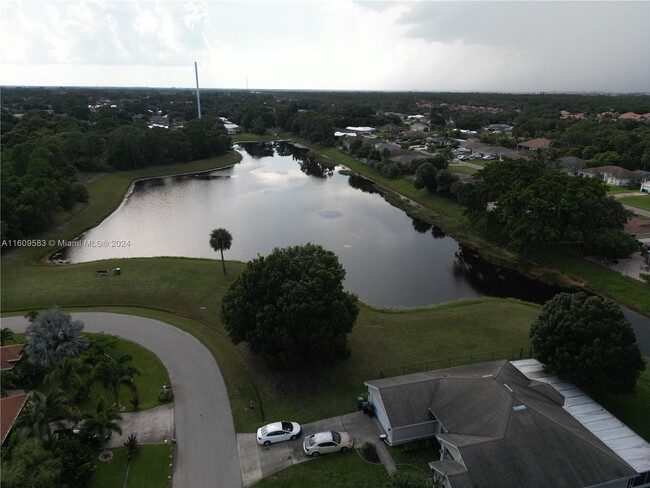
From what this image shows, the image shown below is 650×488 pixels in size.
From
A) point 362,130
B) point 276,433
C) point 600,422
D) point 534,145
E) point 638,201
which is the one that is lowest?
point 276,433

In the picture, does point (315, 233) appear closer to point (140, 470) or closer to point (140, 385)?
point (140, 385)

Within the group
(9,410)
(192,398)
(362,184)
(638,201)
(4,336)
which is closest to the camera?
(9,410)

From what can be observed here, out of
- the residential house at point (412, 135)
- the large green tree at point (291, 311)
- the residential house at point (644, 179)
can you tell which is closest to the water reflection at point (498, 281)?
the large green tree at point (291, 311)

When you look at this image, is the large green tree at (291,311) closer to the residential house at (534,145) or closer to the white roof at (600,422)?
the white roof at (600,422)

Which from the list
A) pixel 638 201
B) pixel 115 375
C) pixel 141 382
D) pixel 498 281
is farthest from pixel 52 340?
pixel 638 201

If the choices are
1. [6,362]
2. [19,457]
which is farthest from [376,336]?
[6,362]

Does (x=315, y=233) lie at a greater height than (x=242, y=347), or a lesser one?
lesser

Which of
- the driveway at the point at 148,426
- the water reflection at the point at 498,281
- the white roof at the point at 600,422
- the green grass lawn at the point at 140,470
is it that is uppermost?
the white roof at the point at 600,422
